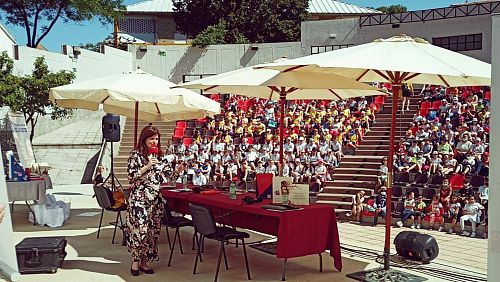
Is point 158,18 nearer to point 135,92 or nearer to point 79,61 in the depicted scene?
point 79,61

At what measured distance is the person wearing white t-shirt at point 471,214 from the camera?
10.1 meters

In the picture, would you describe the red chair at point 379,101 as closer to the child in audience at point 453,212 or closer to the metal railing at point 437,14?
the metal railing at point 437,14

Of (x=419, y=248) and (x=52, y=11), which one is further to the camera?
(x=52, y=11)

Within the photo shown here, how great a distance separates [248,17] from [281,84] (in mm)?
28013

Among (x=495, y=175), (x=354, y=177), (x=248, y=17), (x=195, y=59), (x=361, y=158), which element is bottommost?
(x=354, y=177)

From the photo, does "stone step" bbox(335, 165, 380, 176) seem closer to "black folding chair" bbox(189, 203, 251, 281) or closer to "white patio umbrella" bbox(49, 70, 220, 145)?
"white patio umbrella" bbox(49, 70, 220, 145)

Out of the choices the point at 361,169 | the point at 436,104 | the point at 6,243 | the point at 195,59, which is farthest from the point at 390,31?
the point at 6,243

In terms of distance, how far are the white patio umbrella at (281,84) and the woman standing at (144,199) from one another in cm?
161

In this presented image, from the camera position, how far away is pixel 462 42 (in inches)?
892

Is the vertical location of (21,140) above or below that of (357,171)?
above

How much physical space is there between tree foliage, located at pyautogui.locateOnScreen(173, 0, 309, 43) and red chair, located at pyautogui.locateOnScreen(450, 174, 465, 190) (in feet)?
73.4

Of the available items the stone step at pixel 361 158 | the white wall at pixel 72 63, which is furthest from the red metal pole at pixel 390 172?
the white wall at pixel 72 63

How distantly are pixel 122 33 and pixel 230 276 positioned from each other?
39121mm

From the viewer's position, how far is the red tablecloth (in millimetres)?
6289
